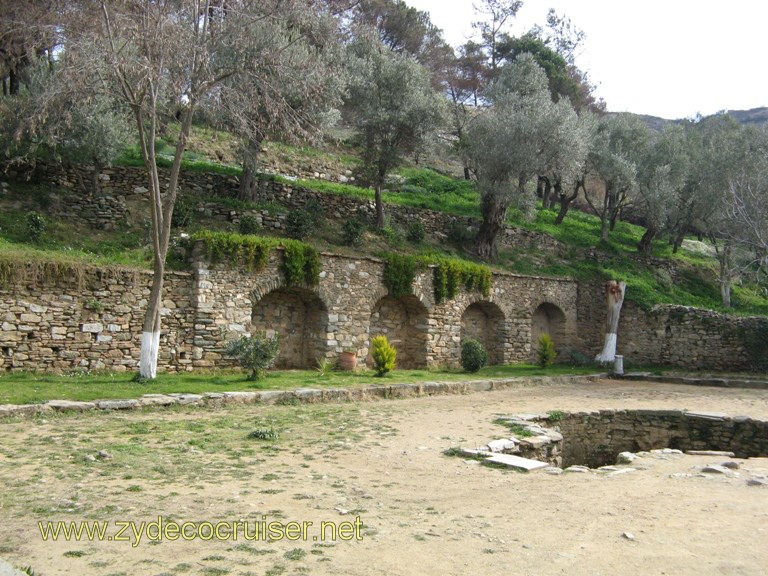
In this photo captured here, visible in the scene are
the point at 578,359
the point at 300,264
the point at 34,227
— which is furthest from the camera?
the point at 578,359

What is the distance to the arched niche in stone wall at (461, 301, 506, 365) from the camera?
22.2m

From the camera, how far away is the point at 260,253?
16328 mm

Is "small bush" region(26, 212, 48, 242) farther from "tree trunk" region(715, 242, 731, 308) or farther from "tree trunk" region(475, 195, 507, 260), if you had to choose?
"tree trunk" region(715, 242, 731, 308)

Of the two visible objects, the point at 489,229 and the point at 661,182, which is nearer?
the point at 489,229

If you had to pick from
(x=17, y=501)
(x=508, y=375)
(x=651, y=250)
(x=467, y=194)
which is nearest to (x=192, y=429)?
(x=17, y=501)

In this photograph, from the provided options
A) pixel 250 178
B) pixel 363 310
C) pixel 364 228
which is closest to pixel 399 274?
pixel 363 310

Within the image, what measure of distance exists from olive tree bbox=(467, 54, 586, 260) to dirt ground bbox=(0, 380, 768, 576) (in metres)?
14.7

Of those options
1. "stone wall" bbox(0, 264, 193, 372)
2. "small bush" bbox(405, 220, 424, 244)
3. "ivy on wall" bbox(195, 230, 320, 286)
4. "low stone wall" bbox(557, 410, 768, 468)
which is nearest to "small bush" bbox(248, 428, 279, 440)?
"low stone wall" bbox(557, 410, 768, 468)

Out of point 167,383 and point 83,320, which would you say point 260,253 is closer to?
point 83,320

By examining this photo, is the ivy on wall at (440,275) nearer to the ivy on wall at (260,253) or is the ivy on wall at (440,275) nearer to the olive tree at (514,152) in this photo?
the ivy on wall at (260,253)

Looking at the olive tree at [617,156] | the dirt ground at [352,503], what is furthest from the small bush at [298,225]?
the olive tree at [617,156]

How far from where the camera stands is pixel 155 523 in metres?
4.94

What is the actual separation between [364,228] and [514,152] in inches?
249

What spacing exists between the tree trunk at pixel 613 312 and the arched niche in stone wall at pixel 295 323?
11476mm
